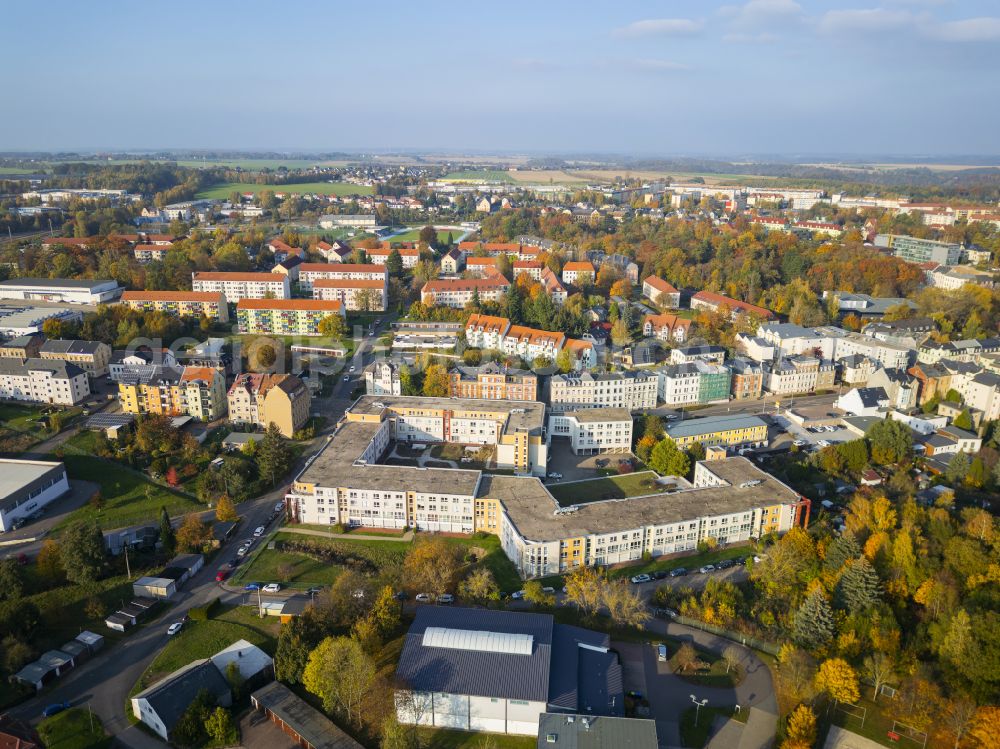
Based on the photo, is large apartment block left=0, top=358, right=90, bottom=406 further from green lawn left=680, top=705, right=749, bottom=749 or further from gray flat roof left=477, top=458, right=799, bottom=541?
green lawn left=680, top=705, right=749, bottom=749

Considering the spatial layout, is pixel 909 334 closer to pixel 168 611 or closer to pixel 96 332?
pixel 168 611

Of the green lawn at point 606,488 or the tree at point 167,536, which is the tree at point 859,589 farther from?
the tree at point 167,536

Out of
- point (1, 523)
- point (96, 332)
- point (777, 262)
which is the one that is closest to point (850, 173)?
point (777, 262)

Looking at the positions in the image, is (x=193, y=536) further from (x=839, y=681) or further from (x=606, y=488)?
(x=839, y=681)

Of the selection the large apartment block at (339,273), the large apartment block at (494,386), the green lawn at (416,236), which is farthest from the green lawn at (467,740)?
the green lawn at (416,236)

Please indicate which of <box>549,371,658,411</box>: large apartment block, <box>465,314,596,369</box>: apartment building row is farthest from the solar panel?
<box>465,314,596,369</box>: apartment building row

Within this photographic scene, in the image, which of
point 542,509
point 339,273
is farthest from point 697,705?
point 339,273
